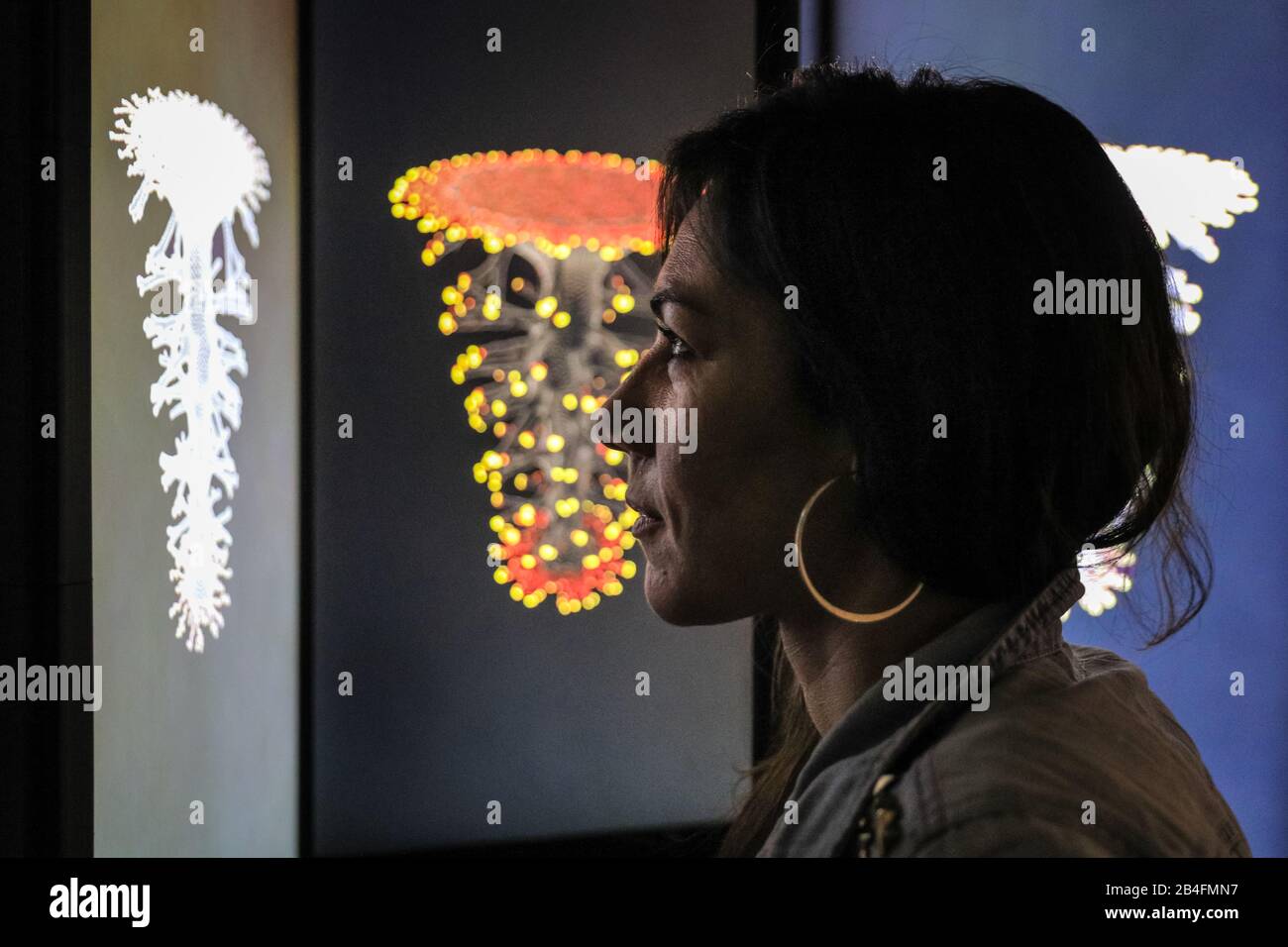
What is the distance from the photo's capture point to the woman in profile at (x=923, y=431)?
70 centimetres

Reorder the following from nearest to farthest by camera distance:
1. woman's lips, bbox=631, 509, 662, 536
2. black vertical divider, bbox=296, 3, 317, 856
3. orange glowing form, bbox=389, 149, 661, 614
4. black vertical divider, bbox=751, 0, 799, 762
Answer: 1. woman's lips, bbox=631, 509, 662, 536
2. black vertical divider, bbox=296, 3, 317, 856
3. orange glowing form, bbox=389, 149, 661, 614
4. black vertical divider, bbox=751, 0, 799, 762

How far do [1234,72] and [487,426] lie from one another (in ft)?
6.21

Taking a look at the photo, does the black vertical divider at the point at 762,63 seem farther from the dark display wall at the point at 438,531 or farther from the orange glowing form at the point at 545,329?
the orange glowing form at the point at 545,329

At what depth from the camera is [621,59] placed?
9.96 ft

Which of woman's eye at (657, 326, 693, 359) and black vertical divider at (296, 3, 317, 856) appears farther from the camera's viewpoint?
black vertical divider at (296, 3, 317, 856)

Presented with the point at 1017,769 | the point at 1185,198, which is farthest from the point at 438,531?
the point at 1017,769

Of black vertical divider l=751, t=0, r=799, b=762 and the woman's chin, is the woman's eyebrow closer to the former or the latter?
the woman's chin

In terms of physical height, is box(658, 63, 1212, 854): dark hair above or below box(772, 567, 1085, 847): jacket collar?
above

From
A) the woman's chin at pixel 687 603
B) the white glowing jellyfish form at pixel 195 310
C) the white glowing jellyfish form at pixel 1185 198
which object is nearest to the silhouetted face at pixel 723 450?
the woman's chin at pixel 687 603

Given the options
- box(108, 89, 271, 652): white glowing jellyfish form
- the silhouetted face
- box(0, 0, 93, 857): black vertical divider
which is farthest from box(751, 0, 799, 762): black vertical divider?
the silhouetted face

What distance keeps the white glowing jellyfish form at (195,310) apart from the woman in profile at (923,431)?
1194 millimetres

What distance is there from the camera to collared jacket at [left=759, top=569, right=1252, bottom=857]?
603mm
